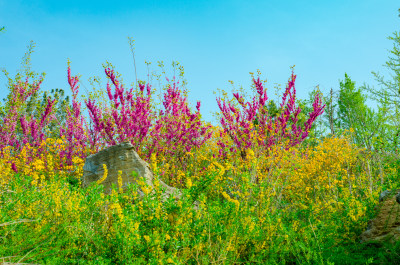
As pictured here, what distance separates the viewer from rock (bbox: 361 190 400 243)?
2.89 metres

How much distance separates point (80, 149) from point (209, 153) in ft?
12.1

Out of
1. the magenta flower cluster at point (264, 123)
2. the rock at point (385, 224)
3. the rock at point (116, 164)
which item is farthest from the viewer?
→ the magenta flower cluster at point (264, 123)

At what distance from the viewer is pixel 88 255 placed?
7.98 feet

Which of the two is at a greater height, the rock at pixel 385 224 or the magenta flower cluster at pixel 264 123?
the magenta flower cluster at pixel 264 123

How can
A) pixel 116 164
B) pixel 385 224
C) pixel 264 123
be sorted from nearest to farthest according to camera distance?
pixel 385 224
pixel 116 164
pixel 264 123

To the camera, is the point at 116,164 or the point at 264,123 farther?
the point at 264,123

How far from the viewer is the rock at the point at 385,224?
9.48ft

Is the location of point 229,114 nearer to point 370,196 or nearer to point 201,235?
point 370,196

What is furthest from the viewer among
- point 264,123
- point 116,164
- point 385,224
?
point 264,123

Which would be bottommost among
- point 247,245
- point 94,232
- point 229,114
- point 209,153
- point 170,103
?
point 247,245

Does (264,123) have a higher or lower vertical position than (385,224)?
higher

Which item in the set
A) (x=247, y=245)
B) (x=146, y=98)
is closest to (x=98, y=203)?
(x=247, y=245)

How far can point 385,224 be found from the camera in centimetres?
303

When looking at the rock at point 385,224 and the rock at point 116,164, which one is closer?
the rock at point 385,224
